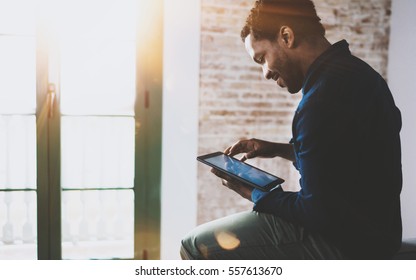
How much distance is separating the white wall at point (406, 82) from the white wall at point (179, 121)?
1481 mm

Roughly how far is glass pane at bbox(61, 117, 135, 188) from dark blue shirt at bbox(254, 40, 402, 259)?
1660 mm

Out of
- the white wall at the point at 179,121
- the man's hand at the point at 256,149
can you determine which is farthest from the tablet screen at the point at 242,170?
the white wall at the point at 179,121

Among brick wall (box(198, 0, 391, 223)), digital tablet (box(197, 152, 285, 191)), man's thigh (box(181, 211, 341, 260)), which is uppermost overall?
brick wall (box(198, 0, 391, 223))

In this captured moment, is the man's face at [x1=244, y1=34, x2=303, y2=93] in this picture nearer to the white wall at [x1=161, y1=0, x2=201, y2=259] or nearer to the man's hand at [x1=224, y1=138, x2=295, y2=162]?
the man's hand at [x1=224, y1=138, x2=295, y2=162]

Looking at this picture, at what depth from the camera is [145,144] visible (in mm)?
2574

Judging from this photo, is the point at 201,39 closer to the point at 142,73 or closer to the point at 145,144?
the point at 142,73

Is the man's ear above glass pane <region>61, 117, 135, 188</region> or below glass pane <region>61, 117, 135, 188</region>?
above

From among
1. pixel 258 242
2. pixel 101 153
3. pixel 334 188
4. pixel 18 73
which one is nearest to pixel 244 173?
pixel 258 242

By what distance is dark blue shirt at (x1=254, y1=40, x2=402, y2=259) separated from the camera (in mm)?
1108

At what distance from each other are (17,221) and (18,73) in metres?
1.05

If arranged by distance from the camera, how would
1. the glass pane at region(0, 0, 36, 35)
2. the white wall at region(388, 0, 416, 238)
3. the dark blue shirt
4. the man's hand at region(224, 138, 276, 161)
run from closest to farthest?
the dark blue shirt → the man's hand at region(224, 138, 276, 161) → the glass pane at region(0, 0, 36, 35) → the white wall at region(388, 0, 416, 238)

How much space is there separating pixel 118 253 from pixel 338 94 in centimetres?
208

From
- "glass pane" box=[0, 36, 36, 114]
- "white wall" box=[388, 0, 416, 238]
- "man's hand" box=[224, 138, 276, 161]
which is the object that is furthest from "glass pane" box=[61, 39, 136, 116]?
"white wall" box=[388, 0, 416, 238]

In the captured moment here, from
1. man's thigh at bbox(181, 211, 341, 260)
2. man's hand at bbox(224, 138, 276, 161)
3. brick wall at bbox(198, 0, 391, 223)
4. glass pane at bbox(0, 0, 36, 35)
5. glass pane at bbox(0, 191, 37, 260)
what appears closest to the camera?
man's thigh at bbox(181, 211, 341, 260)
